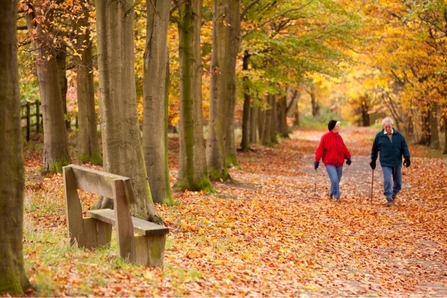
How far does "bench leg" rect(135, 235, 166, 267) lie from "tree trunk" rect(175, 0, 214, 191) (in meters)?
7.85

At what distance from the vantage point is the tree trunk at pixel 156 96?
1203cm

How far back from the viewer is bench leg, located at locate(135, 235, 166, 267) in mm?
7246

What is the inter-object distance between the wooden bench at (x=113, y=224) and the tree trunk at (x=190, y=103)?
697cm

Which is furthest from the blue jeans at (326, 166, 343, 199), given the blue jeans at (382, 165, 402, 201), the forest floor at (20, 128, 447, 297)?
the blue jeans at (382, 165, 402, 201)

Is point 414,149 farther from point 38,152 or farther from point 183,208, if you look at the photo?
point 183,208

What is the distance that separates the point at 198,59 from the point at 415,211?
609 cm

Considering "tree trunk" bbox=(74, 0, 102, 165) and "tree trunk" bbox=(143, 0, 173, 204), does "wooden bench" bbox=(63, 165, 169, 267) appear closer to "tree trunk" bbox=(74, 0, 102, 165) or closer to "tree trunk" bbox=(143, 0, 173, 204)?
"tree trunk" bbox=(143, 0, 173, 204)

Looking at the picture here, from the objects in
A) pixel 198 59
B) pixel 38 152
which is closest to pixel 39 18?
pixel 198 59

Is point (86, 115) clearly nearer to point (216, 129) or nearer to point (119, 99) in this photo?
point (216, 129)

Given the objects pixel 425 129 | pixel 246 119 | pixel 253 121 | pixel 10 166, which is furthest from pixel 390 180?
pixel 425 129

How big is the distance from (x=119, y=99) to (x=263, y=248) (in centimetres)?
302

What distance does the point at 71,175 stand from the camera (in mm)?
8086

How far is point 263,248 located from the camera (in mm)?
10016

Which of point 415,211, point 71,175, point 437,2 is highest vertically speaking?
point 437,2
